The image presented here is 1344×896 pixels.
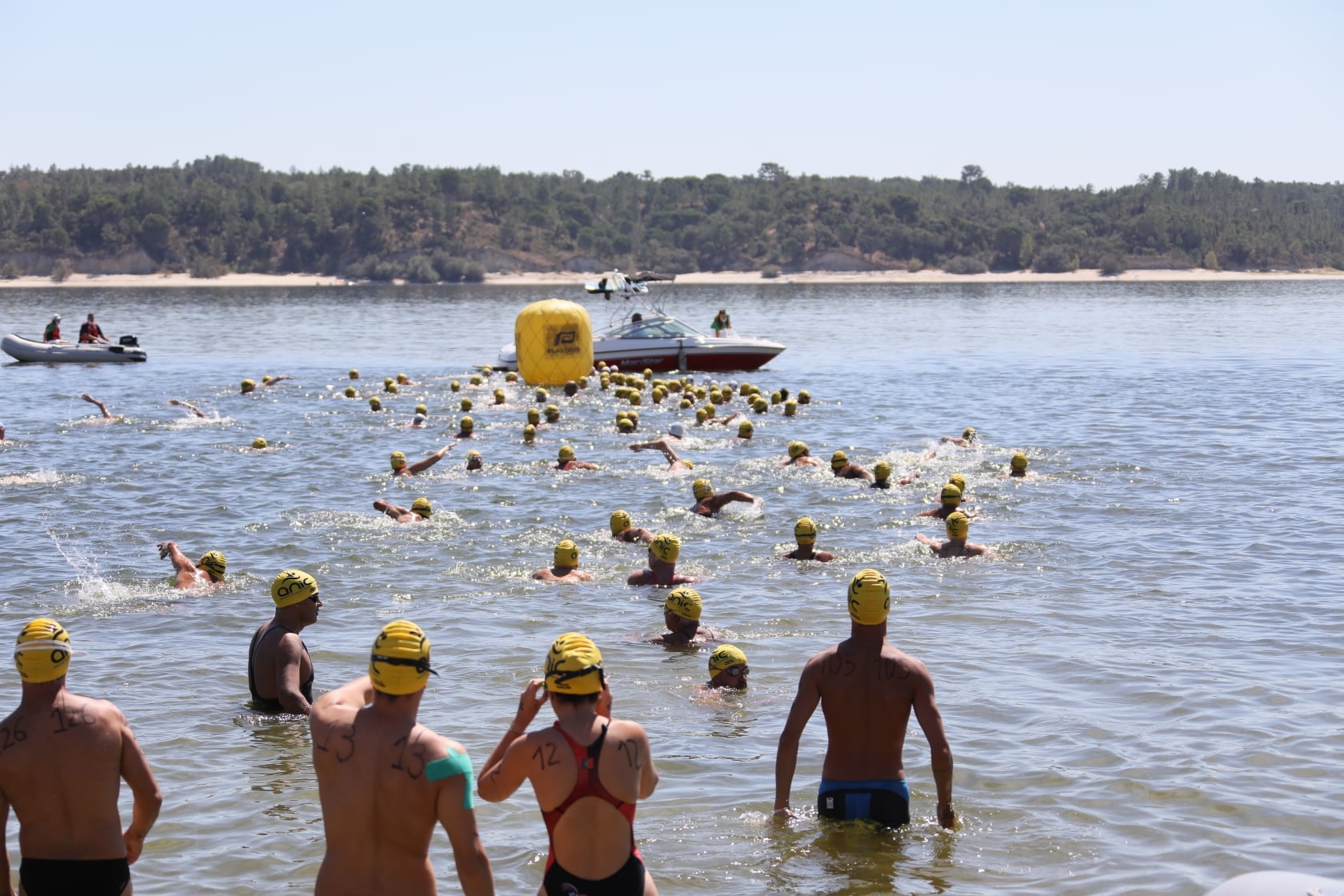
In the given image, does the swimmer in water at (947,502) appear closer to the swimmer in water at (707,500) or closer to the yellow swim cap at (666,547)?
the swimmer in water at (707,500)

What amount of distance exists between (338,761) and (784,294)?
80249mm

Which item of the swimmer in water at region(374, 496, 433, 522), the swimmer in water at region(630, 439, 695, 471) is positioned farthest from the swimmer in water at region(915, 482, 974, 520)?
the swimmer in water at region(374, 496, 433, 522)

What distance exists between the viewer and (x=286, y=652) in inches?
325

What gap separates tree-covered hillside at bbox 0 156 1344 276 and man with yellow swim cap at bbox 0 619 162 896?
96259 millimetres

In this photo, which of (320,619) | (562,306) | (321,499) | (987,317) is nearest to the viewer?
(320,619)

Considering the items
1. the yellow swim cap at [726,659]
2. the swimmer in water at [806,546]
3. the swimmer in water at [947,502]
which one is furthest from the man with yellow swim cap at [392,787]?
the swimmer in water at [947,502]

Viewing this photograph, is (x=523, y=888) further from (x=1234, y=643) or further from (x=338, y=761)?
(x=1234, y=643)

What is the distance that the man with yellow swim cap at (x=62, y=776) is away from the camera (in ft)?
16.5

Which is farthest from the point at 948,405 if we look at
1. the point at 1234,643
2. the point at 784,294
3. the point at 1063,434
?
the point at 784,294

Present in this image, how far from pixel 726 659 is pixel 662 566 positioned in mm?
3077

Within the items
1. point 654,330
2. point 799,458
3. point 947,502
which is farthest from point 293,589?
point 654,330

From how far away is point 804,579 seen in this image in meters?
13.5

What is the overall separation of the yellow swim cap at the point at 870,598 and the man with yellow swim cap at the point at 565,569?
23.0 ft

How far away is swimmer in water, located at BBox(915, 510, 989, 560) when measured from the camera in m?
13.8
